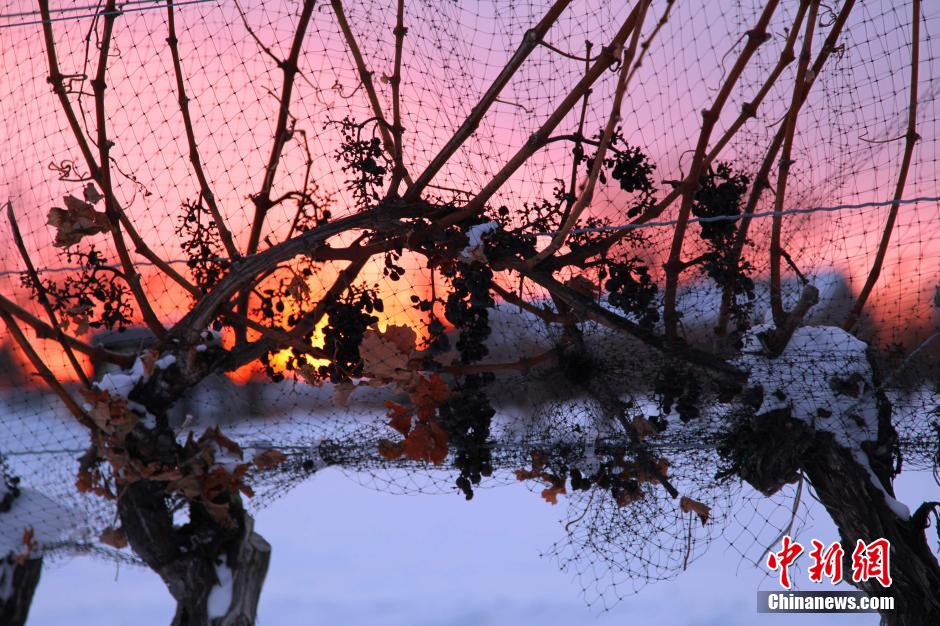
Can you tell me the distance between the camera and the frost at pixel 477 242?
1.01 metres

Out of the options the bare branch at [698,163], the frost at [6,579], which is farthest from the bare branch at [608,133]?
the frost at [6,579]

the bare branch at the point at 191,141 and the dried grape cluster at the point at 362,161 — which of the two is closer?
the dried grape cluster at the point at 362,161

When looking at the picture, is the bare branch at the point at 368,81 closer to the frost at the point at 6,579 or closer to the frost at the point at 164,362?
the frost at the point at 164,362

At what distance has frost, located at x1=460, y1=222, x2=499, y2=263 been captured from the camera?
1.01 m

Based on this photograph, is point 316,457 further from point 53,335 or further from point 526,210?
point 526,210

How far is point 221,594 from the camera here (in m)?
1.34

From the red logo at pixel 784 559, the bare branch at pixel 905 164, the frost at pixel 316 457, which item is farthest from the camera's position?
the frost at pixel 316 457

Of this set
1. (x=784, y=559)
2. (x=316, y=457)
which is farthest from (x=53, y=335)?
(x=784, y=559)

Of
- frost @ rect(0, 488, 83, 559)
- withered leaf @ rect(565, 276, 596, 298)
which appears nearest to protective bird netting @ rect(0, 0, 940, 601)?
withered leaf @ rect(565, 276, 596, 298)

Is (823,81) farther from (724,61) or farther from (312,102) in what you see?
(312,102)

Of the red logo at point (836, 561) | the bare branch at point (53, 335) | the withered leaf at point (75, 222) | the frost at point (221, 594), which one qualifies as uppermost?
the withered leaf at point (75, 222)

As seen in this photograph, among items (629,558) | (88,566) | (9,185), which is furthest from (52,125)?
(88,566)

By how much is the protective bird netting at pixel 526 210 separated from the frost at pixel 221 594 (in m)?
0.21

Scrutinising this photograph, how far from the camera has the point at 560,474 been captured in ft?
4.13
